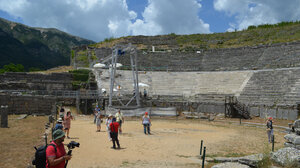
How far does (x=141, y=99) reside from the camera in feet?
106

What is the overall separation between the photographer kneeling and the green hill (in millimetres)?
98950

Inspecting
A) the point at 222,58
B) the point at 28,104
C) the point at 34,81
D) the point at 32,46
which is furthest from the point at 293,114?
the point at 32,46

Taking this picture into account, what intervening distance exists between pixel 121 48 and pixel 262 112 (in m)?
18.3

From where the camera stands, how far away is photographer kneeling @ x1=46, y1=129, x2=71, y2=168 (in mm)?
4887

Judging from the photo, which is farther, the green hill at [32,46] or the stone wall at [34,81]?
the green hill at [32,46]

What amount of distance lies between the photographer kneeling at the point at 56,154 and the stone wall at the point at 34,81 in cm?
2662

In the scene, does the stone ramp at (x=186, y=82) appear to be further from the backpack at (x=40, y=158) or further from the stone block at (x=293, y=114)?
the backpack at (x=40, y=158)

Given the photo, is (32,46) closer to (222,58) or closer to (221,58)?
(221,58)

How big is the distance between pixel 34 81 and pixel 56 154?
2793 centimetres

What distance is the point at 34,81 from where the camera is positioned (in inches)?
1174

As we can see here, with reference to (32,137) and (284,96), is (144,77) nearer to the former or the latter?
(284,96)

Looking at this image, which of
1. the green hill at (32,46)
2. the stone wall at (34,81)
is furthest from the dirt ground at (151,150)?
the green hill at (32,46)

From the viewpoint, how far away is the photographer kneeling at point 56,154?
4.89m

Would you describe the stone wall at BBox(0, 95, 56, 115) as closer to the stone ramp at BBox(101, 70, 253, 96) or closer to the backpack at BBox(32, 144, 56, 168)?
the stone ramp at BBox(101, 70, 253, 96)
